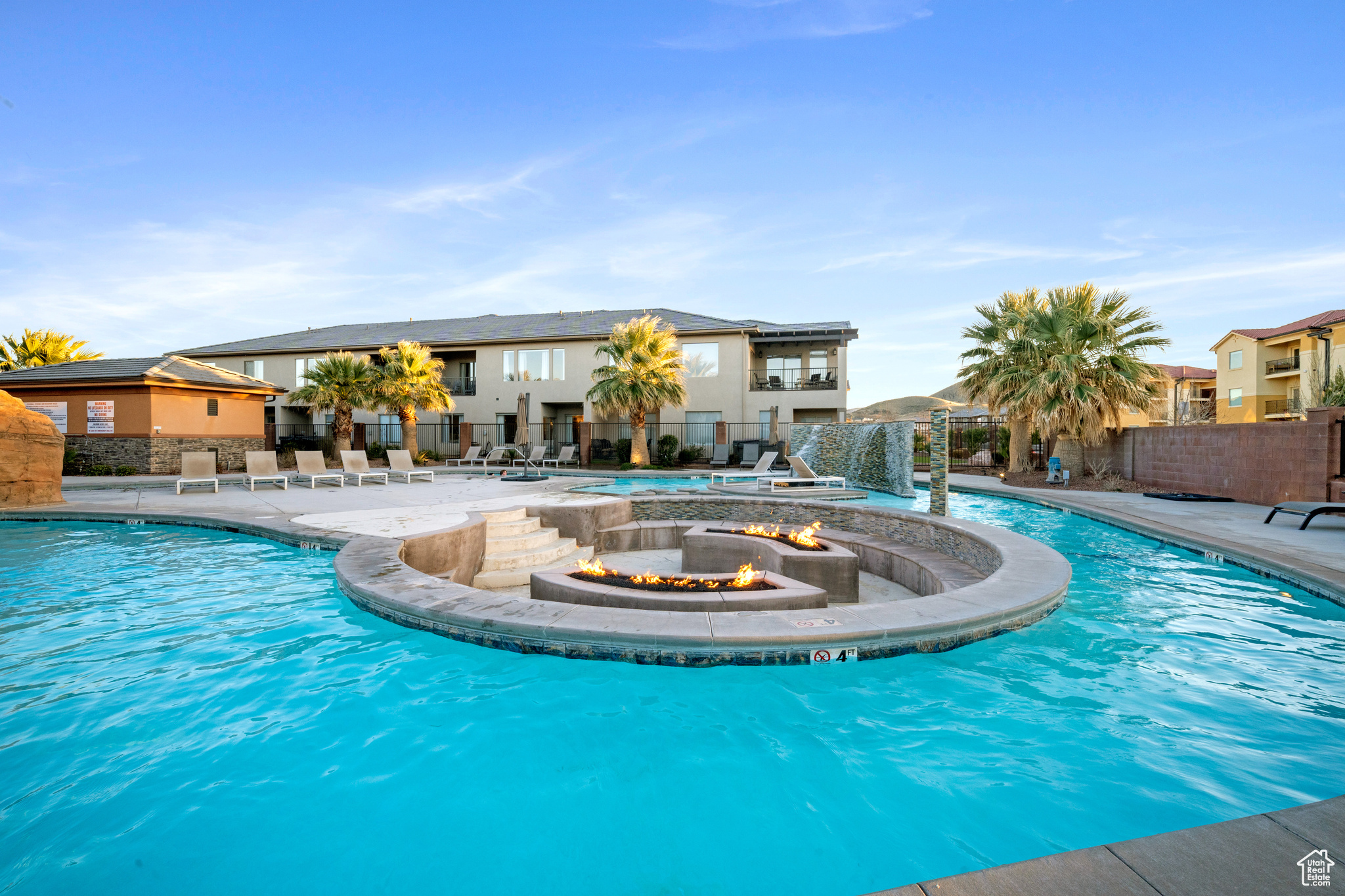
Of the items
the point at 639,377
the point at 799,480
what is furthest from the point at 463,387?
the point at 799,480

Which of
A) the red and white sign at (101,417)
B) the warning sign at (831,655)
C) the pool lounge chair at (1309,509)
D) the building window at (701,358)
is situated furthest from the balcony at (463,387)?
the pool lounge chair at (1309,509)

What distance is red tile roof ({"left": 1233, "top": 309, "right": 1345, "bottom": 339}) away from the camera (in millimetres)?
29562

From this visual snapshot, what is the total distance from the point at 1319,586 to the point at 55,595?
41.2 ft

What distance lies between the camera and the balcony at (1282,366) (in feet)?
112

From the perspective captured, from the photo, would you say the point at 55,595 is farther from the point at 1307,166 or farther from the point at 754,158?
the point at 1307,166

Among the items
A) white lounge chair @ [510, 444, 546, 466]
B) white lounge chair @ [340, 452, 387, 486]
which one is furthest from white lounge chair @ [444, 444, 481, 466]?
white lounge chair @ [340, 452, 387, 486]

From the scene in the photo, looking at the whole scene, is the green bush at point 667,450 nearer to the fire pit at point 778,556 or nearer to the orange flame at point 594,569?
the fire pit at point 778,556

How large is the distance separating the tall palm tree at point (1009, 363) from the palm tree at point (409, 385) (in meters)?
20.0

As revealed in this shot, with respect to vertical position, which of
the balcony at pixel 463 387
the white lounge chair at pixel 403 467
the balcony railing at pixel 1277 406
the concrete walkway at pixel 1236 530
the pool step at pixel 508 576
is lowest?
the pool step at pixel 508 576

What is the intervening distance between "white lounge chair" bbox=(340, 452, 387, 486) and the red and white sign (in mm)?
8936

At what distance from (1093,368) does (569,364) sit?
19.3 m

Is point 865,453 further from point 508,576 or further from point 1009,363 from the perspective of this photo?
point 508,576

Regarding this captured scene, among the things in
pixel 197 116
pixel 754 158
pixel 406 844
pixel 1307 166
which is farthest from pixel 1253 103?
pixel 197 116

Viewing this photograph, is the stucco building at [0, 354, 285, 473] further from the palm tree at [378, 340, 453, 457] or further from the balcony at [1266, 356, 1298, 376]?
the balcony at [1266, 356, 1298, 376]
